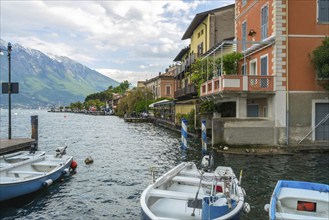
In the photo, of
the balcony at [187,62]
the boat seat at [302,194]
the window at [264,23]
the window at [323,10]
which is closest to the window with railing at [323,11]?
the window at [323,10]

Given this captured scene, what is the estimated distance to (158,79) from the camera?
8700cm

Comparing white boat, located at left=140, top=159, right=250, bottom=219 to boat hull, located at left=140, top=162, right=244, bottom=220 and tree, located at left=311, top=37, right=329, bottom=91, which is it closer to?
boat hull, located at left=140, top=162, right=244, bottom=220

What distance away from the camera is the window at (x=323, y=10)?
23.2m

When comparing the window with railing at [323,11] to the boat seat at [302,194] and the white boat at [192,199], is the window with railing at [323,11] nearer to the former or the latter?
the white boat at [192,199]

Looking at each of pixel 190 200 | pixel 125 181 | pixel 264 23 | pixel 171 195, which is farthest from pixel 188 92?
pixel 190 200

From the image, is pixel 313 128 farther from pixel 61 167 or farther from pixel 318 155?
pixel 61 167

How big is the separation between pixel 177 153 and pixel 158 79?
209ft

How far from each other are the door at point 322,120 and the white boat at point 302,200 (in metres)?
14.9

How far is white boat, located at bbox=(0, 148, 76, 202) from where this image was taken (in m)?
12.0

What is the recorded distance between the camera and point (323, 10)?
23.2m

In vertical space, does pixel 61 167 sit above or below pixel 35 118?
below

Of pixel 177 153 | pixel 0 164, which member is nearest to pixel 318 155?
pixel 177 153

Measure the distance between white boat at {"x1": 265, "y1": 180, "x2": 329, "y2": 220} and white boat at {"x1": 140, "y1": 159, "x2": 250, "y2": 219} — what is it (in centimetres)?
92

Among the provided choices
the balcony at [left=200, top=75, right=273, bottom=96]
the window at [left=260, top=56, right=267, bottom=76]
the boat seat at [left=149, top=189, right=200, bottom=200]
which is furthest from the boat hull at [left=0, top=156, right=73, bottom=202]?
the window at [left=260, top=56, right=267, bottom=76]
